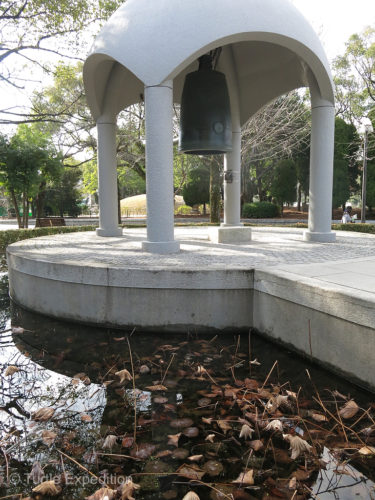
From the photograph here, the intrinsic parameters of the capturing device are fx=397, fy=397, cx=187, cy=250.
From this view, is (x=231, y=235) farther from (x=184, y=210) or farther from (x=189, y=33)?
(x=184, y=210)

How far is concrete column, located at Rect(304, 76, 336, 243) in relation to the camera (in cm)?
835

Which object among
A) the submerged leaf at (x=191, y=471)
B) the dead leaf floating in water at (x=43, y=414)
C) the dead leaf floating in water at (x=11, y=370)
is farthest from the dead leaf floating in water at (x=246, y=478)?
the dead leaf floating in water at (x=11, y=370)

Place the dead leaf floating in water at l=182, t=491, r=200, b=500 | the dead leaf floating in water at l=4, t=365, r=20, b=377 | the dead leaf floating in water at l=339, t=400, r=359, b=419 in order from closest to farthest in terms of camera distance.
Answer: the dead leaf floating in water at l=182, t=491, r=200, b=500 < the dead leaf floating in water at l=339, t=400, r=359, b=419 < the dead leaf floating in water at l=4, t=365, r=20, b=377

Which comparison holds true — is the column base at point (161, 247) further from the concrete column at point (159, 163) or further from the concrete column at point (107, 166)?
the concrete column at point (107, 166)

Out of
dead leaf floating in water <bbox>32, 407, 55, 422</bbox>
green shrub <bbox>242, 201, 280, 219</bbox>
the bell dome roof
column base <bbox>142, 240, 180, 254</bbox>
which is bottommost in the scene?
dead leaf floating in water <bbox>32, 407, 55, 422</bbox>

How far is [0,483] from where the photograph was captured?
2525 millimetres

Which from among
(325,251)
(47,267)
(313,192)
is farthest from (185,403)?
(313,192)

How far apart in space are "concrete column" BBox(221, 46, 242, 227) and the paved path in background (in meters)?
1.39

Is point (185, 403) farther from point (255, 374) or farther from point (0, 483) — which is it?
point (0, 483)

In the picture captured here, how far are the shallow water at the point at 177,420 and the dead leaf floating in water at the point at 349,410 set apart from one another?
0.05m

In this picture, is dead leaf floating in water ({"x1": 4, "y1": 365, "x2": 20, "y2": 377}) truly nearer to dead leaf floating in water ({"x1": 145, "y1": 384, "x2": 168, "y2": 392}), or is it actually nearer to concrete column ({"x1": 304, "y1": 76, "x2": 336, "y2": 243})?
dead leaf floating in water ({"x1": 145, "y1": 384, "x2": 168, "y2": 392})

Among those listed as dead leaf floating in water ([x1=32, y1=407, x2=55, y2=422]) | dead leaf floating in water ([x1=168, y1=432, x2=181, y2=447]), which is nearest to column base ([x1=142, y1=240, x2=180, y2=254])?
dead leaf floating in water ([x1=32, y1=407, x2=55, y2=422])

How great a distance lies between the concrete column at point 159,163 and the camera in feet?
22.1

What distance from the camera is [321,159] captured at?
27.6 ft
